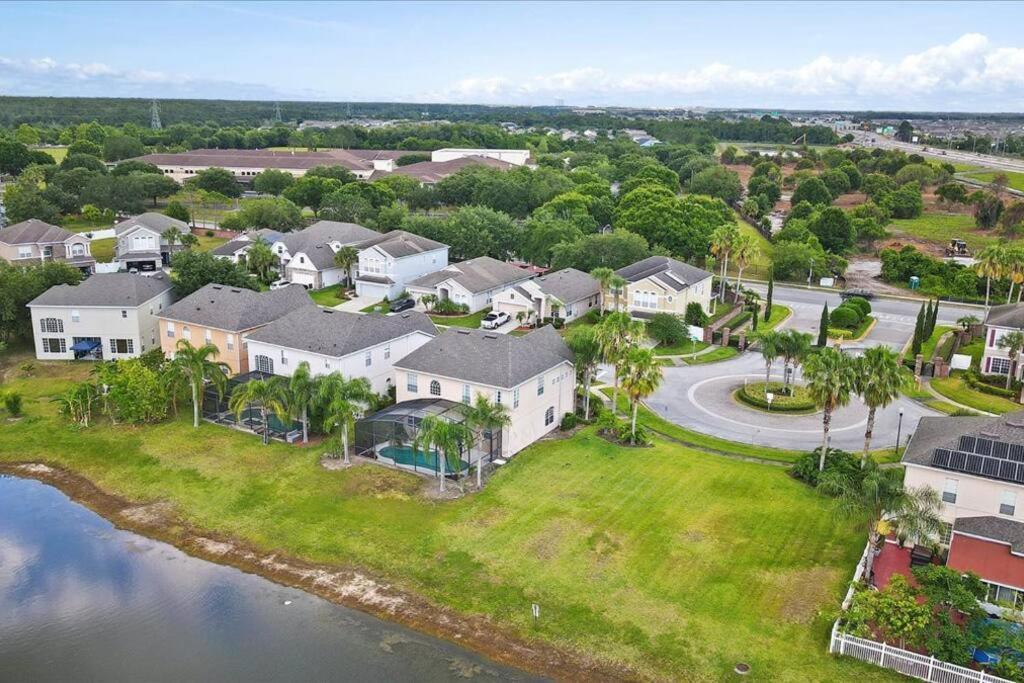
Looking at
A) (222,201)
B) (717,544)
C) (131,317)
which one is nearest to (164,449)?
(131,317)

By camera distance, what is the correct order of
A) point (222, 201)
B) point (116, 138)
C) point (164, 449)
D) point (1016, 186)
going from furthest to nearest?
point (116, 138)
point (1016, 186)
point (222, 201)
point (164, 449)

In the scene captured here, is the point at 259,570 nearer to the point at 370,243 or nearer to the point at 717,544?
the point at 717,544

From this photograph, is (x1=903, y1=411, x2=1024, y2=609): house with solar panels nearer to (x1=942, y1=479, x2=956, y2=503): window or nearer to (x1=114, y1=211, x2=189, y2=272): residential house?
(x1=942, y1=479, x2=956, y2=503): window

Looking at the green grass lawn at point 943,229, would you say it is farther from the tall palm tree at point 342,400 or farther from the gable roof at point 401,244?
the tall palm tree at point 342,400

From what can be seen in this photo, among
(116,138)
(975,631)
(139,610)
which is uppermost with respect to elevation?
(116,138)

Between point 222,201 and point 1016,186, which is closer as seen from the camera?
point 222,201

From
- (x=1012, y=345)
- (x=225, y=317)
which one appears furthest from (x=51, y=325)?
(x=1012, y=345)
